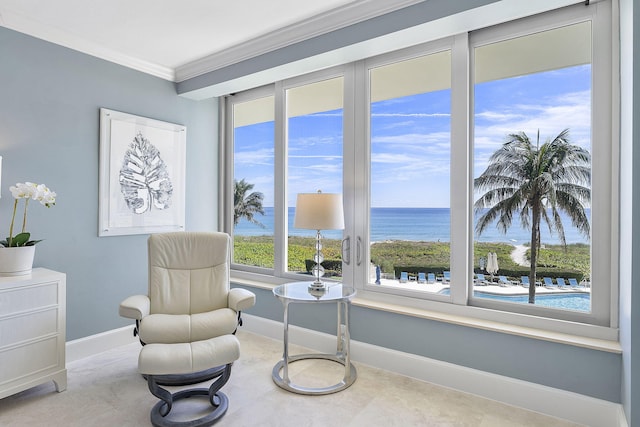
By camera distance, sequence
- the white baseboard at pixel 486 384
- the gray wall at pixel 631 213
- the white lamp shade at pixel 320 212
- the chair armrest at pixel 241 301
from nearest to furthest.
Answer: the gray wall at pixel 631 213 → the white baseboard at pixel 486 384 → the chair armrest at pixel 241 301 → the white lamp shade at pixel 320 212

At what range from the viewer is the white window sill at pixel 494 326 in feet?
6.72

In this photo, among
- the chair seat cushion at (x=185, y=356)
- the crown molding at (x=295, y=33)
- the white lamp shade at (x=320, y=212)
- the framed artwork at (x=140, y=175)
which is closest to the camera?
the chair seat cushion at (x=185, y=356)

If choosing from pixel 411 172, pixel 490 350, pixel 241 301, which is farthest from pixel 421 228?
pixel 241 301

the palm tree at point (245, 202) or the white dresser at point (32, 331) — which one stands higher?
the palm tree at point (245, 202)

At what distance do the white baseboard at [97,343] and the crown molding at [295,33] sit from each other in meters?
2.44

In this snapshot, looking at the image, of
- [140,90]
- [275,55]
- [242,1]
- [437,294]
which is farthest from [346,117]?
[140,90]

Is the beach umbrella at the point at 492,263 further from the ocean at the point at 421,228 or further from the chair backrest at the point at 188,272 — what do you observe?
the chair backrest at the point at 188,272

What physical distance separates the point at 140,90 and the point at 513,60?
3095 mm

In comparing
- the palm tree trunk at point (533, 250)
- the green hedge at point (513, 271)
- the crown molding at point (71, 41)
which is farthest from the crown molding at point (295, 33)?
the green hedge at point (513, 271)

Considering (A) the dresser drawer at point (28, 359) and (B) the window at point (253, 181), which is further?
(B) the window at point (253, 181)

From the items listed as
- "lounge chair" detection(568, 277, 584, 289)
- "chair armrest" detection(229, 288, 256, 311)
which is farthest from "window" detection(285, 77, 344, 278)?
"lounge chair" detection(568, 277, 584, 289)

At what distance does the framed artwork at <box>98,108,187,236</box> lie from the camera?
10.2ft

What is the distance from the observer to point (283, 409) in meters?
2.22

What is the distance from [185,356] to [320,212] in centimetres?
126
